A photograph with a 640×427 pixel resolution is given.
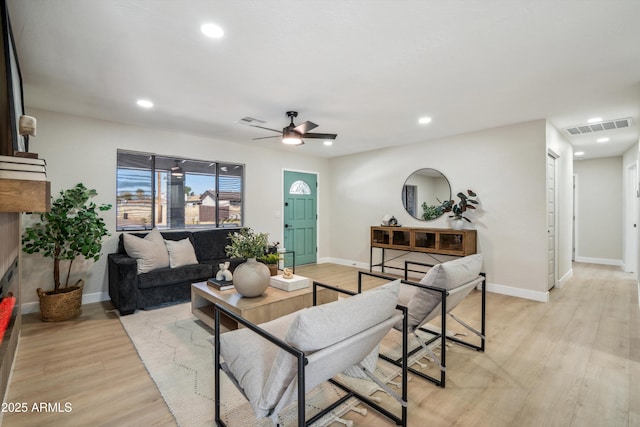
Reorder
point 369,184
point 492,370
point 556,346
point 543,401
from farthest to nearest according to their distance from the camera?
point 369,184 < point 556,346 < point 492,370 < point 543,401

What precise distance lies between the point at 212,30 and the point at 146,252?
282cm

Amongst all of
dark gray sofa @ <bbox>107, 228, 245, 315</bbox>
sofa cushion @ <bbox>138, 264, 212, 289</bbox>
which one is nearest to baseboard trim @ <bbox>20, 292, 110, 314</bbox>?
dark gray sofa @ <bbox>107, 228, 245, 315</bbox>

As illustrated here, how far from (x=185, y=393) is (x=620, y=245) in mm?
8615

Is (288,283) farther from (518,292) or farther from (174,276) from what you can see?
(518,292)

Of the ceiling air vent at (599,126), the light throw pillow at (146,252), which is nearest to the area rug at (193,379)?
the light throw pillow at (146,252)

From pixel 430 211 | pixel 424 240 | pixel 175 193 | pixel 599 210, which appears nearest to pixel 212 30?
pixel 175 193

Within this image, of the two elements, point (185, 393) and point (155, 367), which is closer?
point (185, 393)

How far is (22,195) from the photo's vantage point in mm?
1232

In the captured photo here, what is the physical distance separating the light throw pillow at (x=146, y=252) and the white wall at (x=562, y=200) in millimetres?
5537

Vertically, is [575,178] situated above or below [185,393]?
above

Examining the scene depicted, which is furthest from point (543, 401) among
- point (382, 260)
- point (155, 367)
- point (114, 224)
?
point (114, 224)

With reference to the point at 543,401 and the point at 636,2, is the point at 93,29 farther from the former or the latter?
the point at 543,401

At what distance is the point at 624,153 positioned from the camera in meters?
6.11

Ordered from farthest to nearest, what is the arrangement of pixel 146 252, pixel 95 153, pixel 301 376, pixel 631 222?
pixel 631 222 → pixel 95 153 → pixel 146 252 → pixel 301 376
